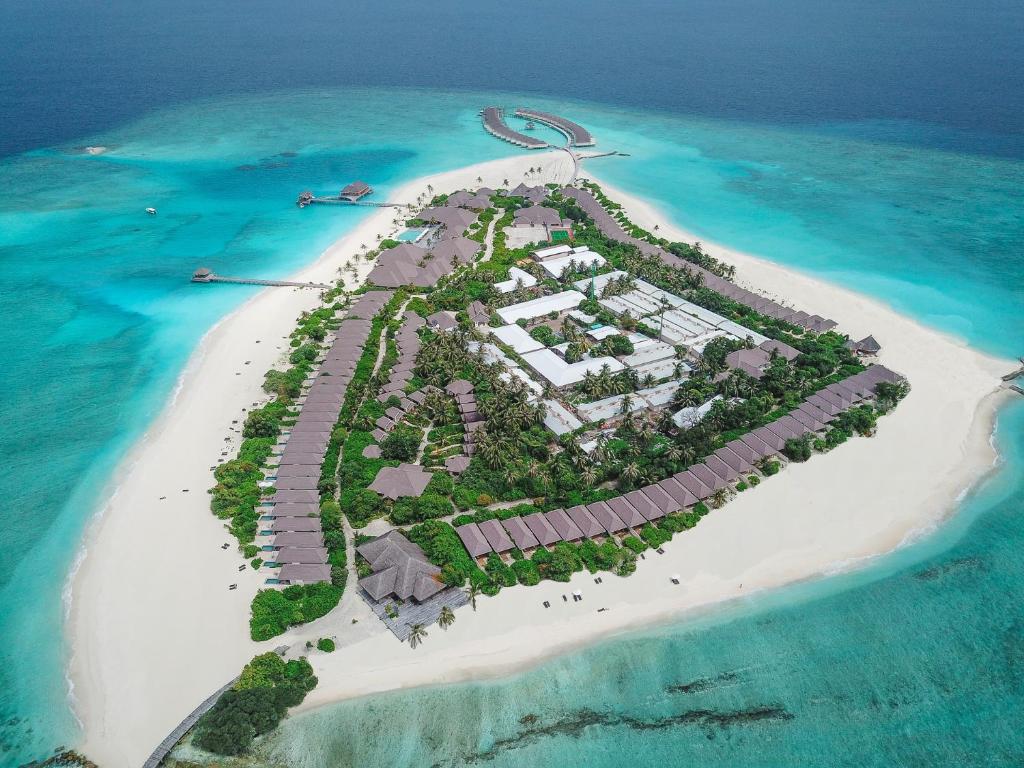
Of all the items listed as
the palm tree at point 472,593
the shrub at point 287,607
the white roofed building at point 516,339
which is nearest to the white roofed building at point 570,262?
the white roofed building at point 516,339

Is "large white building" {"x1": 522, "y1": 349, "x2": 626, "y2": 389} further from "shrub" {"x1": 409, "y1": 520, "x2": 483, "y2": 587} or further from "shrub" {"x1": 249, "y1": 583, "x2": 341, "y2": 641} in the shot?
"shrub" {"x1": 249, "y1": 583, "x2": 341, "y2": 641}

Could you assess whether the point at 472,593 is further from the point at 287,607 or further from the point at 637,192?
the point at 637,192

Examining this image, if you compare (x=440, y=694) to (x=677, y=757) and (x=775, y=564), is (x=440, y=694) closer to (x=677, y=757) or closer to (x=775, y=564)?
(x=677, y=757)

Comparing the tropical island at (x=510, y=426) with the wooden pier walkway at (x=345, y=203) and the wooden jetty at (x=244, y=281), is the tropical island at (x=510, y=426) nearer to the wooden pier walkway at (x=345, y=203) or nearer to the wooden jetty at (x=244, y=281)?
the wooden jetty at (x=244, y=281)

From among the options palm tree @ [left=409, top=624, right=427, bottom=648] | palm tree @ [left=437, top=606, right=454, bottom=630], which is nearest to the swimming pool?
palm tree @ [left=437, top=606, right=454, bottom=630]

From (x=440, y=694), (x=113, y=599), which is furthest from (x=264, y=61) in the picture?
(x=440, y=694)
